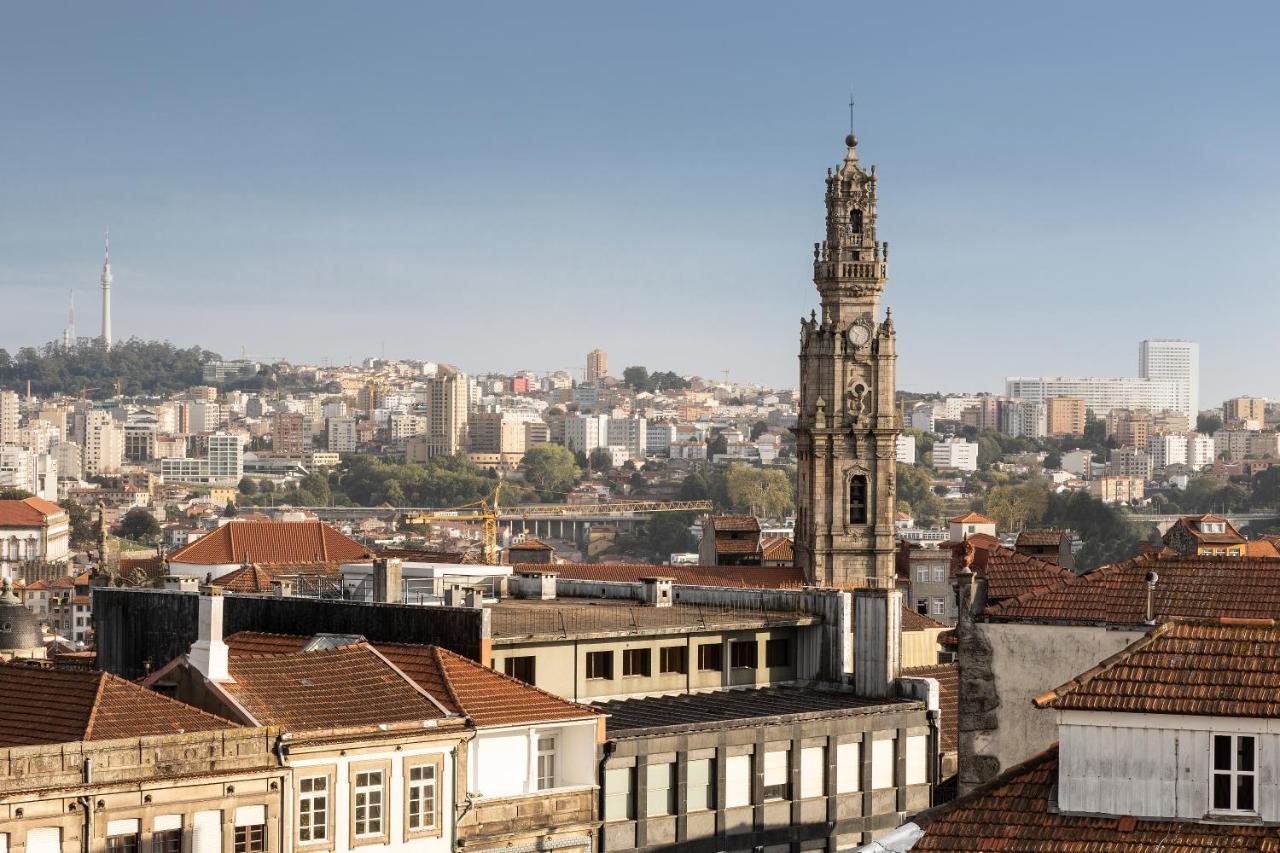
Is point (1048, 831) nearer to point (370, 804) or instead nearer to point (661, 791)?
point (370, 804)

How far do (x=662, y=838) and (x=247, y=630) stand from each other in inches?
356

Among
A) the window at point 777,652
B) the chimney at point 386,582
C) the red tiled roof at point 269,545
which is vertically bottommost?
the red tiled roof at point 269,545

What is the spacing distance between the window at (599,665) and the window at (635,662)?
31 centimetres

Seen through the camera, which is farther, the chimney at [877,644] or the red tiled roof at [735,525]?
the red tiled roof at [735,525]

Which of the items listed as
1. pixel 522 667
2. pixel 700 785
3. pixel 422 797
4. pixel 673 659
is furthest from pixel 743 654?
pixel 422 797

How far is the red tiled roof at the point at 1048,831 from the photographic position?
60.0 ft

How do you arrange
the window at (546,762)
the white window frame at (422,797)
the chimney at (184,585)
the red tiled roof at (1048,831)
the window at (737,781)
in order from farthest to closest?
the chimney at (184,585) → the window at (737,781) → the window at (546,762) → the white window frame at (422,797) → the red tiled roof at (1048,831)

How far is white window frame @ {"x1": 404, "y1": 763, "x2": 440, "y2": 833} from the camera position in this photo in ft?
92.6

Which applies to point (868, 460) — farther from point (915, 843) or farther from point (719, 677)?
point (915, 843)

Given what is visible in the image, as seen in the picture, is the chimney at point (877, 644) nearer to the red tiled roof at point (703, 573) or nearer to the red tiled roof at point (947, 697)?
the red tiled roof at point (947, 697)

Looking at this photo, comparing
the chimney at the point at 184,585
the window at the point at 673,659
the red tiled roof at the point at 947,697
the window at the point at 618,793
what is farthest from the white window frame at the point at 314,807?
the chimney at the point at 184,585

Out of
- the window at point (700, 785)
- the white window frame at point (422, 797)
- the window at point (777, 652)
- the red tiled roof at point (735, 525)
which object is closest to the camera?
the white window frame at point (422, 797)

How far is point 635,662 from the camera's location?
3731 cm

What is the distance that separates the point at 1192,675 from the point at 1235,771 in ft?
2.60
